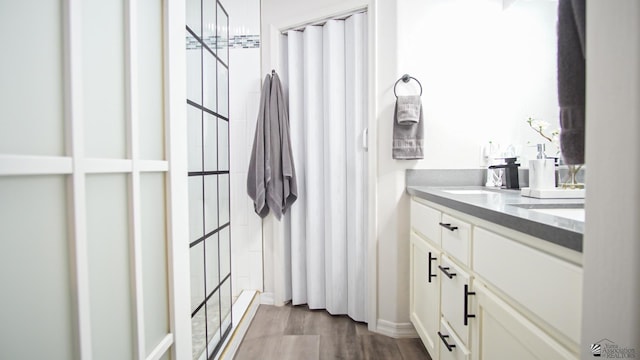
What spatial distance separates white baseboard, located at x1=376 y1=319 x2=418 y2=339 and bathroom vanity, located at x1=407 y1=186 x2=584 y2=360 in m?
0.32

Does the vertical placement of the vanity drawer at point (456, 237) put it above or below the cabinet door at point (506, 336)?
above

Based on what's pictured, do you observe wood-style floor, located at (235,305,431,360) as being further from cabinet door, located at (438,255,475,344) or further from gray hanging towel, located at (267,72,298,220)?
gray hanging towel, located at (267,72,298,220)

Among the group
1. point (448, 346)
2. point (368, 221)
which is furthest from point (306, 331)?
point (448, 346)

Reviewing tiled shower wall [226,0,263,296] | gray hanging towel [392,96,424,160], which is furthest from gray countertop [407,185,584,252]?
tiled shower wall [226,0,263,296]

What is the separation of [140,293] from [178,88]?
1.78 feet

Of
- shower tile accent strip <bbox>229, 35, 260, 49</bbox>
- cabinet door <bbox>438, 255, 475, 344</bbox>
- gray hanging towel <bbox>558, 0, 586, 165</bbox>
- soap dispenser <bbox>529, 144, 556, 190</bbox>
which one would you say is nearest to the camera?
gray hanging towel <bbox>558, 0, 586, 165</bbox>

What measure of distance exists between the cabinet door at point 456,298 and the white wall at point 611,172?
0.62 metres

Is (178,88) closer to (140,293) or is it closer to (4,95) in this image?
(4,95)

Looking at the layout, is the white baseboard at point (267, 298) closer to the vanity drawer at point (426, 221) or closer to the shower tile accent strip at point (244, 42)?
the vanity drawer at point (426, 221)

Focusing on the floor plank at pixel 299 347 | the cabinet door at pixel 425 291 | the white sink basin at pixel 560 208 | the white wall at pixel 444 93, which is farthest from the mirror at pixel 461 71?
the floor plank at pixel 299 347

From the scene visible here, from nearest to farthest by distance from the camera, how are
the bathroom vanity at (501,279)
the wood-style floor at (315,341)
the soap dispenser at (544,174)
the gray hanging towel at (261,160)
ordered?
the bathroom vanity at (501,279)
the soap dispenser at (544,174)
the wood-style floor at (315,341)
the gray hanging towel at (261,160)

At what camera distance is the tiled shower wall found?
1955 millimetres

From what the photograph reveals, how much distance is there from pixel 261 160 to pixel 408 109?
101 cm

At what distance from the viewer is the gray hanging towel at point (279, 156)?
5.98 feet
